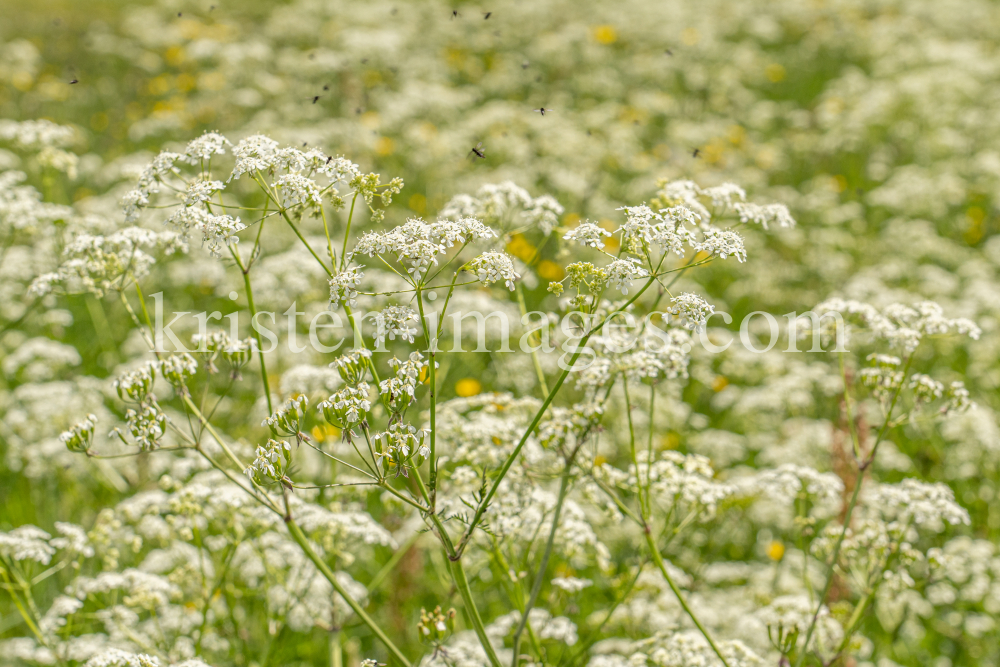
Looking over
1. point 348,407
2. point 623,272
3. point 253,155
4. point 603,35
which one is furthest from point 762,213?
point 603,35

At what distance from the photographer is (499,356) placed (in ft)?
25.9

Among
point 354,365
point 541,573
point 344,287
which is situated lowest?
point 541,573

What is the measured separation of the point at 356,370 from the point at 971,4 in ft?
73.8

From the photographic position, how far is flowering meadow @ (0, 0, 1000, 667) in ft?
12.2

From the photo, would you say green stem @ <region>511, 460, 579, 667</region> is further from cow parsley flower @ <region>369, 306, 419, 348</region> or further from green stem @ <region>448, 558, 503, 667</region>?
cow parsley flower @ <region>369, 306, 419, 348</region>

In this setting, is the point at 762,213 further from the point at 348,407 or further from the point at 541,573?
the point at 348,407

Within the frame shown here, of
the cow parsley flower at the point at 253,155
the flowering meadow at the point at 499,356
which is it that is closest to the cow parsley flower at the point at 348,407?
the flowering meadow at the point at 499,356

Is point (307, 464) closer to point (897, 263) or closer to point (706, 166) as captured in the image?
point (897, 263)

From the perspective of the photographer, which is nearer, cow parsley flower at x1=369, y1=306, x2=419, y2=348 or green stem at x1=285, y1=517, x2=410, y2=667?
cow parsley flower at x1=369, y1=306, x2=419, y2=348

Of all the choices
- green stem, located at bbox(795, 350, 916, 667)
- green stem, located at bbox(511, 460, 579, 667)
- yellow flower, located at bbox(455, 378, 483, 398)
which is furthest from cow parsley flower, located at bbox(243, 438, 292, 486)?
yellow flower, located at bbox(455, 378, 483, 398)

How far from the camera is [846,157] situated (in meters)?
13.8

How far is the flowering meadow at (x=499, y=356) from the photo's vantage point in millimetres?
3719

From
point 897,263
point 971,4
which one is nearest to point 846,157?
point 897,263

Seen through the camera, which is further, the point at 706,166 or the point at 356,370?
the point at 706,166
